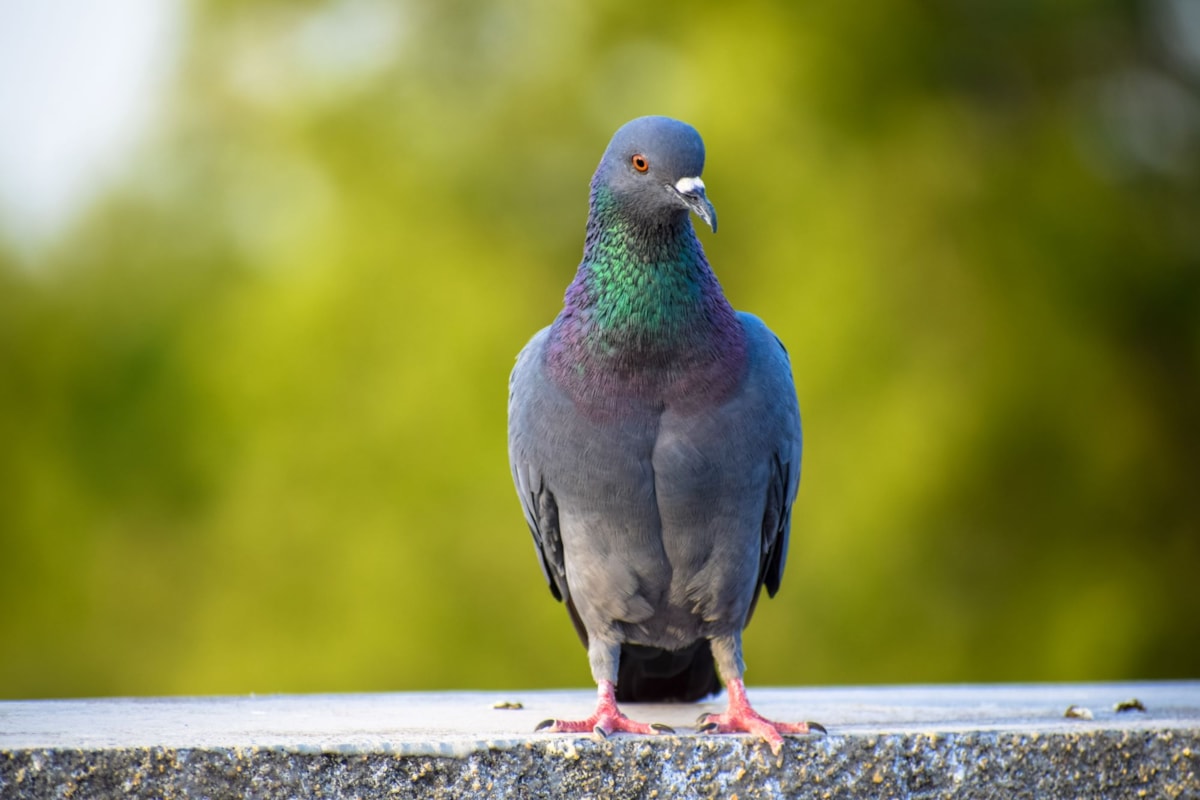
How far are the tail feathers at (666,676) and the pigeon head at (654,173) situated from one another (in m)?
1.67

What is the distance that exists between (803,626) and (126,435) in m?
8.85

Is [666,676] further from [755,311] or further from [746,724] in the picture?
[755,311]

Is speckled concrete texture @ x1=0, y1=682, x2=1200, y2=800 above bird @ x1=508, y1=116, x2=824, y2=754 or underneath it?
underneath

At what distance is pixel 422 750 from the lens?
3.87m

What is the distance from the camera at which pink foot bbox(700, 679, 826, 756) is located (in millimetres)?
4188

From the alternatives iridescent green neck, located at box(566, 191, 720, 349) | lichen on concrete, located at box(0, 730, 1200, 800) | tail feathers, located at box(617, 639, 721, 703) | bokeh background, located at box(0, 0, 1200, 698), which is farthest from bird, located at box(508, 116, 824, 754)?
bokeh background, located at box(0, 0, 1200, 698)

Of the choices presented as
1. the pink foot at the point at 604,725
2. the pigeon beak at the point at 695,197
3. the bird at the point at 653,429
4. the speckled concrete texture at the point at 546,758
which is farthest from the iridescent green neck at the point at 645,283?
the speckled concrete texture at the point at 546,758

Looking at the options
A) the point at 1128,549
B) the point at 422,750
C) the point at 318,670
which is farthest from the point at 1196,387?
the point at 422,750

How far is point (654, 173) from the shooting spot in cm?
454

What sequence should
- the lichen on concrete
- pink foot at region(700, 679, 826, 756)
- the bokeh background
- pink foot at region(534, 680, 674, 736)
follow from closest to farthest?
the lichen on concrete, pink foot at region(700, 679, 826, 756), pink foot at region(534, 680, 674, 736), the bokeh background

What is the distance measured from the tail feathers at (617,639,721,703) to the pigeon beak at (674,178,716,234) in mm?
1706

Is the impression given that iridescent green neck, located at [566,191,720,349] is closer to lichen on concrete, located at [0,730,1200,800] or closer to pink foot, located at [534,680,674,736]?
pink foot, located at [534,680,674,736]

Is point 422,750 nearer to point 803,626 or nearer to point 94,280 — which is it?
point 803,626

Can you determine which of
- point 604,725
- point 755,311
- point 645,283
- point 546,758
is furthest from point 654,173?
point 755,311
